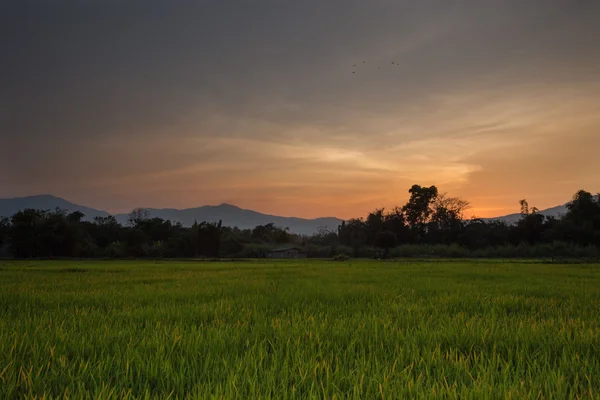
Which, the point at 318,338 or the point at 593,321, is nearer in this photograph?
the point at 318,338

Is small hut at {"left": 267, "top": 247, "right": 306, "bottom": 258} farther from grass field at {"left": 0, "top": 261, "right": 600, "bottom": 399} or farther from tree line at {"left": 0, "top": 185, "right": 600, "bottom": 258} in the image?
grass field at {"left": 0, "top": 261, "right": 600, "bottom": 399}

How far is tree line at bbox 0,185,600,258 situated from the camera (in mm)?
50719

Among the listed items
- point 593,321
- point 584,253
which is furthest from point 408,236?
point 593,321

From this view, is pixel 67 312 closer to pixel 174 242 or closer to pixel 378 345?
pixel 378 345

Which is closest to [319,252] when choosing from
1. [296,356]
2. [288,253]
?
[288,253]

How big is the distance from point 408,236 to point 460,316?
61972 millimetres

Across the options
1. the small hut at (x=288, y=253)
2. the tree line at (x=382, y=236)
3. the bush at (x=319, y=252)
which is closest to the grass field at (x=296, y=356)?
the tree line at (x=382, y=236)

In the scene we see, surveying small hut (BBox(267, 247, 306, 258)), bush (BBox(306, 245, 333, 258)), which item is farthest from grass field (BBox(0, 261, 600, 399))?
small hut (BBox(267, 247, 306, 258))

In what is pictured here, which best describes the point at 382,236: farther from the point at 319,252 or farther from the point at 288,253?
the point at 288,253

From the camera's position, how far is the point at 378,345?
129 inches

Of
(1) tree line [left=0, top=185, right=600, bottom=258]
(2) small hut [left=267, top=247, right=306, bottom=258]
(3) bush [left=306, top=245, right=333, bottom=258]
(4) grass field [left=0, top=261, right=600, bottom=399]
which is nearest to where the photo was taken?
(4) grass field [left=0, top=261, right=600, bottom=399]

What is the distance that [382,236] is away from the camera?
5400 centimetres

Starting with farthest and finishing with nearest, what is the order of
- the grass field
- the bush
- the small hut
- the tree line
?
the small hut
the bush
the tree line
the grass field

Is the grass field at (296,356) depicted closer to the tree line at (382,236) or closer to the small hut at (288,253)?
the tree line at (382,236)
